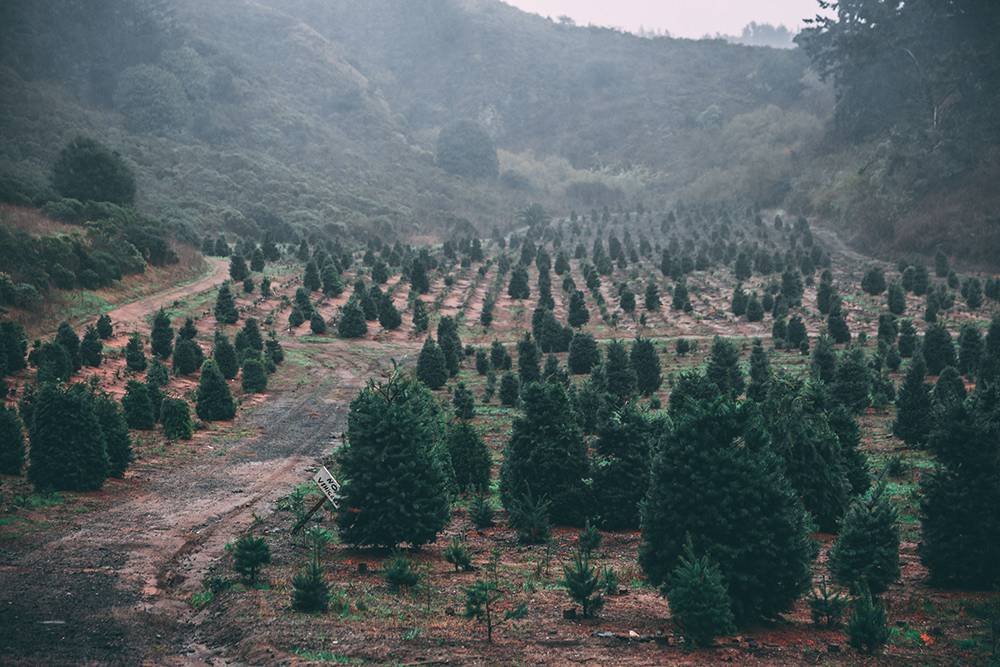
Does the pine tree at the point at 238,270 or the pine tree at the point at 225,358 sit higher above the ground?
the pine tree at the point at 238,270

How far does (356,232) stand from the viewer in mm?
105500

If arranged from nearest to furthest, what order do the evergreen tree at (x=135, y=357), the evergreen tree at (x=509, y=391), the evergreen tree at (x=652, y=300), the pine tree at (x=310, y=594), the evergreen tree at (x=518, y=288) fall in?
the pine tree at (x=310, y=594), the evergreen tree at (x=135, y=357), the evergreen tree at (x=509, y=391), the evergreen tree at (x=652, y=300), the evergreen tree at (x=518, y=288)

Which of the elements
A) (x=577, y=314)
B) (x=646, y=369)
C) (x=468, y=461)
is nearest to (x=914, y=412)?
(x=646, y=369)

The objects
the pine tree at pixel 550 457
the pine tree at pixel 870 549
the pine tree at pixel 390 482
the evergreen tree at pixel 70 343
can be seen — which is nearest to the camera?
the pine tree at pixel 870 549

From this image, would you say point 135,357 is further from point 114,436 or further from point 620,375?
point 620,375

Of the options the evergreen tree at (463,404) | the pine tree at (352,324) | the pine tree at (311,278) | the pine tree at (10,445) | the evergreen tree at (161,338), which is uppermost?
the pine tree at (311,278)

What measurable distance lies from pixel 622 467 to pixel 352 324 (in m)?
37.2

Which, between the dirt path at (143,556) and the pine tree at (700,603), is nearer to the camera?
the pine tree at (700,603)

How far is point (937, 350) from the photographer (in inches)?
1833

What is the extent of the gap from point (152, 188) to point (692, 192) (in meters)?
75.4

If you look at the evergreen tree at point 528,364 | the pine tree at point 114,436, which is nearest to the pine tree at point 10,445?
the pine tree at point 114,436

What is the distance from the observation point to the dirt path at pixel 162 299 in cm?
5256

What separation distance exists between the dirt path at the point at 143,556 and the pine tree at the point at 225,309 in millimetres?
20948

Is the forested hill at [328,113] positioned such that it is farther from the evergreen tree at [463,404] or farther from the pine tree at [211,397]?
the evergreen tree at [463,404]
